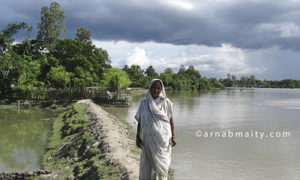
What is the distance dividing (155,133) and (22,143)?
9.52m

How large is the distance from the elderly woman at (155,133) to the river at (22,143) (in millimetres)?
5317

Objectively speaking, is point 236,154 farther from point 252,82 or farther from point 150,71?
point 252,82

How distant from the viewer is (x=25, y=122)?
17.5 m

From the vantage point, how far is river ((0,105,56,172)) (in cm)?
868

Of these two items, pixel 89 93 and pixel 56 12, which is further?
pixel 56 12

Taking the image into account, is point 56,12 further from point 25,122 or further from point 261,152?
point 261,152

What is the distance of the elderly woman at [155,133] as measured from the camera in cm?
405

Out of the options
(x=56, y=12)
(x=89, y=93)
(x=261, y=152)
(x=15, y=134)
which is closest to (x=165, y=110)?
(x=261, y=152)

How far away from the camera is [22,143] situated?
38.6 ft

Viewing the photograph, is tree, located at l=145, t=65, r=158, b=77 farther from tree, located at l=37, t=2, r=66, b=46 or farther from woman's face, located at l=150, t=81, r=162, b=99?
woman's face, located at l=150, t=81, r=162, b=99

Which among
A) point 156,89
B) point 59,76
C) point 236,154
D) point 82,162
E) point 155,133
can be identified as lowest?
point 236,154

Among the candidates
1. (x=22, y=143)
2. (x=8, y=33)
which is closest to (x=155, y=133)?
(x=22, y=143)

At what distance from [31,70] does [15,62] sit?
324 centimetres

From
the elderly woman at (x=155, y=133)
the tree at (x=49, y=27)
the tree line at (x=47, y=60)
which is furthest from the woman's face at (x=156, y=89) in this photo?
the tree at (x=49, y=27)
